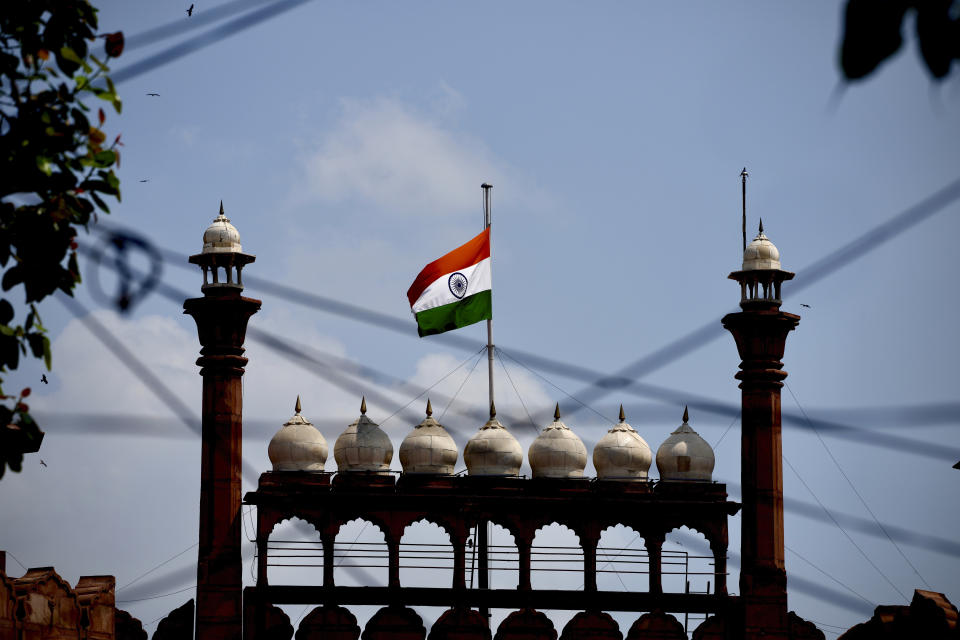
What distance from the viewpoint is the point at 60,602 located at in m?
31.7

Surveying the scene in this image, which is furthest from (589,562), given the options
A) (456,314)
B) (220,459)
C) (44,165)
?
(44,165)

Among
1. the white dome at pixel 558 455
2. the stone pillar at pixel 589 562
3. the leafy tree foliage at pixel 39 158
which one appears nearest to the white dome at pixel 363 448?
the white dome at pixel 558 455

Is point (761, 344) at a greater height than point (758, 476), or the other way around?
point (761, 344)

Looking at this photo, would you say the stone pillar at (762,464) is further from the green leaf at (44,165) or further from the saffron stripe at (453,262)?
the green leaf at (44,165)

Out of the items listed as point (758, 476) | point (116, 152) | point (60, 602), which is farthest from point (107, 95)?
point (758, 476)

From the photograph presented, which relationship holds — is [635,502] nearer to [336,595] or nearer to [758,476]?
[758,476]

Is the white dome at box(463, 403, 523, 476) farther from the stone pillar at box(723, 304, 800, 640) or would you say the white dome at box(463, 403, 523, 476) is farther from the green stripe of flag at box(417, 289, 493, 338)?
the stone pillar at box(723, 304, 800, 640)

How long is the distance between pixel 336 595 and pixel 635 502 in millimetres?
7289

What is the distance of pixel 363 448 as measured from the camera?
3612 cm

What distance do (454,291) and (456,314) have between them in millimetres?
579

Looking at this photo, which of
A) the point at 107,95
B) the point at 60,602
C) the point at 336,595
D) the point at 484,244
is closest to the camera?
the point at 107,95

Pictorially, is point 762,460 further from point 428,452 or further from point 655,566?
point 428,452

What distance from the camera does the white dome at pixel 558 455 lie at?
36.2m

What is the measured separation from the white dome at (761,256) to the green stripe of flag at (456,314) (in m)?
6.63
